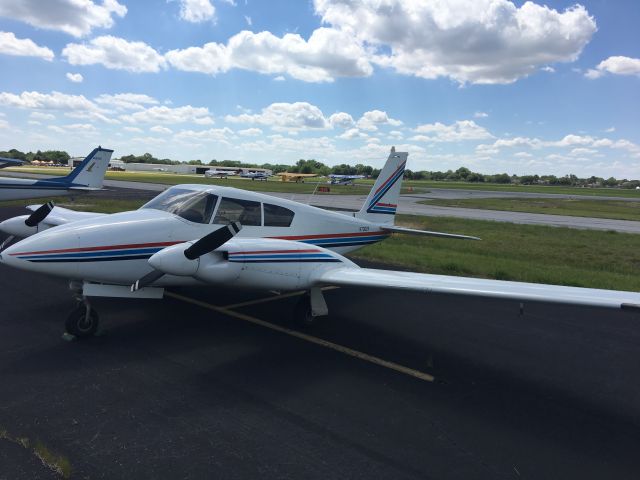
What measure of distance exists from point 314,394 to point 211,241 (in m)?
2.55

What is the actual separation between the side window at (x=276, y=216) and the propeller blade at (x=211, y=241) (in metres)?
2.39

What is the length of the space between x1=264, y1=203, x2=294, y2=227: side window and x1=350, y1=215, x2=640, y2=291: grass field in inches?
225

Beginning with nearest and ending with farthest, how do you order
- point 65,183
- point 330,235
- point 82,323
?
point 82,323 → point 330,235 → point 65,183

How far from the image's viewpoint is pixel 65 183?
83.3 feet

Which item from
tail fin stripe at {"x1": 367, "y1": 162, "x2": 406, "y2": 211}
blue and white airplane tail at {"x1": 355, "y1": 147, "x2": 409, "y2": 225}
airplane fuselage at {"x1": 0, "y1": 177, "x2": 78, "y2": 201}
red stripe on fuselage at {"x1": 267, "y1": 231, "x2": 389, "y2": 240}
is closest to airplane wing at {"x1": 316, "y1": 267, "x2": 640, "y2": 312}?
red stripe on fuselage at {"x1": 267, "y1": 231, "x2": 389, "y2": 240}

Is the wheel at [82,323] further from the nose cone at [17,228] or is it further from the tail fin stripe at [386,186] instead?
the tail fin stripe at [386,186]

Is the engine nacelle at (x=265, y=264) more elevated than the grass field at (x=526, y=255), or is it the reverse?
the engine nacelle at (x=265, y=264)

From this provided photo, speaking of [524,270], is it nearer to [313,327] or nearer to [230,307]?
[313,327]

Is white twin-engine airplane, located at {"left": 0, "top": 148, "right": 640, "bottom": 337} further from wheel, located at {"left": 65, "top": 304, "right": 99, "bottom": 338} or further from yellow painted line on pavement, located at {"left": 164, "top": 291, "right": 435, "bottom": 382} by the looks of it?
yellow painted line on pavement, located at {"left": 164, "top": 291, "right": 435, "bottom": 382}

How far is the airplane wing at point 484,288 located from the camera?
5043mm

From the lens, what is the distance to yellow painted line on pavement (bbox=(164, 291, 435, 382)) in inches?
240

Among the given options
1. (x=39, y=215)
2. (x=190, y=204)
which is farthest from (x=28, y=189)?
(x=190, y=204)

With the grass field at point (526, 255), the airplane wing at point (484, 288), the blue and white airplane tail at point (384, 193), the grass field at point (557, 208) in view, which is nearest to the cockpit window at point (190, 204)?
the airplane wing at point (484, 288)

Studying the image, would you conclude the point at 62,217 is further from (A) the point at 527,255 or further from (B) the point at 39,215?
(A) the point at 527,255
